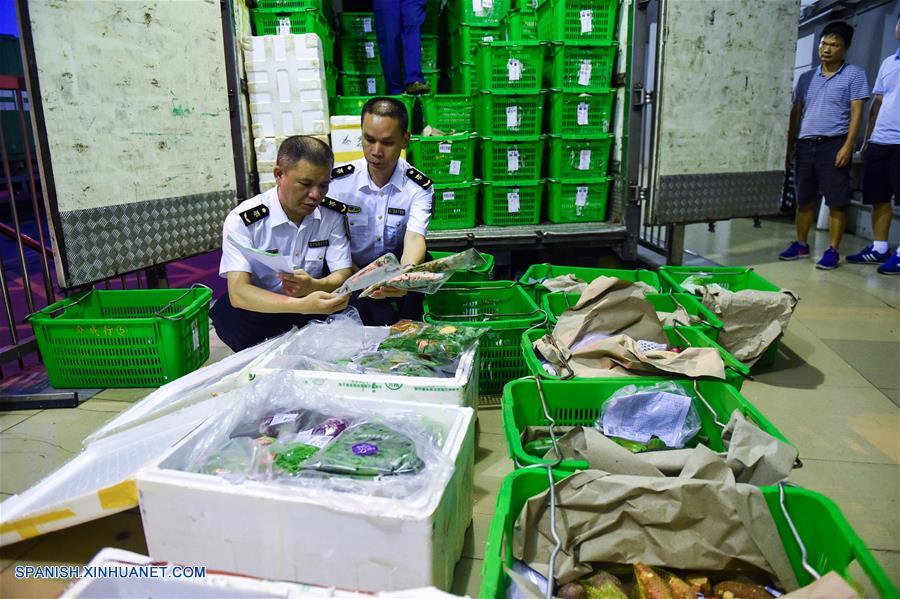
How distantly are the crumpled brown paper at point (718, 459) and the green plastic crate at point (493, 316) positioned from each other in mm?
1047

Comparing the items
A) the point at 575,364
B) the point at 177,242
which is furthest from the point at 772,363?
the point at 177,242

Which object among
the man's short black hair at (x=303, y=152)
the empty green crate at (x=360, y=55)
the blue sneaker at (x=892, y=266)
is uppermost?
the empty green crate at (x=360, y=55)

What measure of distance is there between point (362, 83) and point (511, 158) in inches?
62.2

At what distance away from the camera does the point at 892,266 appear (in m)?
4.85

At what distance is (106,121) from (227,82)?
99 centimetres

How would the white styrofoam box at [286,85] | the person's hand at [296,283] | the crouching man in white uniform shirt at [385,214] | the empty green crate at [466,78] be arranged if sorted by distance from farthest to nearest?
1. the empty green crate at [466,78]
2. the white styrofoam box at [286,85]
3. the crouching man in white uniform shirt at [385,214]
4. the person's hand at [296,283]

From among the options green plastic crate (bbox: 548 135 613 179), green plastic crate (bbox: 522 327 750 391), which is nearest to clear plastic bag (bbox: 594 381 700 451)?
green plastic crate (bbox: 522 327 750 391)

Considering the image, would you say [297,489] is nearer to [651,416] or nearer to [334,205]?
[651,416]

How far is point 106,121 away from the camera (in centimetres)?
309

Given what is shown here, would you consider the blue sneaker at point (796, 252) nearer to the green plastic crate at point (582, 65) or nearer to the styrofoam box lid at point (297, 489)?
the green plastic crate at point (582, 65)

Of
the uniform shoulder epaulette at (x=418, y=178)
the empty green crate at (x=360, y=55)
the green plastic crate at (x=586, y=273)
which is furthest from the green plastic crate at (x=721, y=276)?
the empty green crate at (x=360, y=55)

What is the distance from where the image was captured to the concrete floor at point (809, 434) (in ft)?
5.97

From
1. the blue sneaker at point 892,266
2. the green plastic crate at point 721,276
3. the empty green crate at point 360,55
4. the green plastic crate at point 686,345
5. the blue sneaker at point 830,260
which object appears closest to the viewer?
the green plastic crate at point 686,345

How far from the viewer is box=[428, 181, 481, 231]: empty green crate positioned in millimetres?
4328
